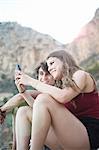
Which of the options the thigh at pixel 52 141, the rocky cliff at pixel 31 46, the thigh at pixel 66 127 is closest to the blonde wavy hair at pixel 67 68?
the thigh at pixel 66 127

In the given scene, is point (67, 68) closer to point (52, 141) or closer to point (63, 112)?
point (63, 112)

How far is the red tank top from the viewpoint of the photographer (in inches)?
61.7

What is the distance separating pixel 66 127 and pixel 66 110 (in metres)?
0.07

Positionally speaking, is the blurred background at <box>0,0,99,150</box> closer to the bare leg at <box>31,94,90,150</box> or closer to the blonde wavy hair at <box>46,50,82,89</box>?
the blonde wavy hair at <box>46,50,82,89</box>

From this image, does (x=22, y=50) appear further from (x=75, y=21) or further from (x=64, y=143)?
(x=64, y=143)

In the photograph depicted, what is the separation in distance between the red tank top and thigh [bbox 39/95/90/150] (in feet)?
0.34

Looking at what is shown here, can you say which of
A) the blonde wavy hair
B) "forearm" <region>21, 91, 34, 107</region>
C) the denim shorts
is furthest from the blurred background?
the denim shorts

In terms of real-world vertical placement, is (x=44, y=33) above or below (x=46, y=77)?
above

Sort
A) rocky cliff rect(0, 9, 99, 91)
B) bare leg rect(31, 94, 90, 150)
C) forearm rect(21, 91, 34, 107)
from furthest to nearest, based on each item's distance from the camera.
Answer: rocky cliff rect(0, 9, 99, 91) < forearm rect(21, 91, 34, 107) < bare leg rect(31, 94, 90, 150)

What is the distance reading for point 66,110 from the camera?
1468 mm

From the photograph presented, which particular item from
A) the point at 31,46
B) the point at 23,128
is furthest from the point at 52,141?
the point at 31,46

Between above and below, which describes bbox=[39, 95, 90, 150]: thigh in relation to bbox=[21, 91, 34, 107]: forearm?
below

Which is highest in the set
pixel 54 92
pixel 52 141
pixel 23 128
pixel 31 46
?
pixel 31 46

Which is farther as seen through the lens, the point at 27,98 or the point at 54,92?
the point at 27,98
